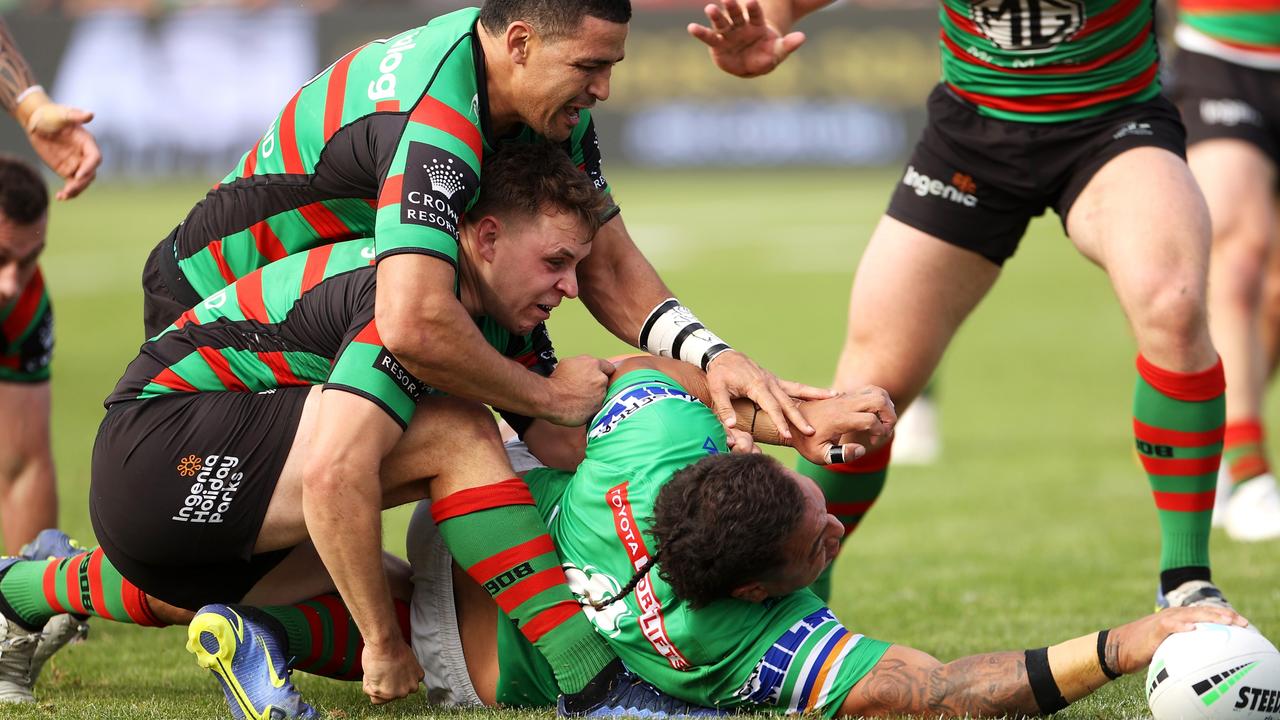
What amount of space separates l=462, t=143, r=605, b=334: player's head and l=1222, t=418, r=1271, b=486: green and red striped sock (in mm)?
4020

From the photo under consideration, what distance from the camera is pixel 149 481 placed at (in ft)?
13.8

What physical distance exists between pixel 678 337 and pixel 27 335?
293 cm

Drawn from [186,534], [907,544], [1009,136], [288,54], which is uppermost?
[1009,136]

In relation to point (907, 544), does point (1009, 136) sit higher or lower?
higher

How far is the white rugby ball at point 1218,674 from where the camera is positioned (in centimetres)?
357

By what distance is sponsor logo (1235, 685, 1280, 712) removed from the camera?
11.7 ft

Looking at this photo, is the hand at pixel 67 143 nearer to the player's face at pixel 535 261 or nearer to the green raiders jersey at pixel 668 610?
the player's face at pixel 535 261

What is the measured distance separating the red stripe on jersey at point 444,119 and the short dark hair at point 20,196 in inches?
91.0

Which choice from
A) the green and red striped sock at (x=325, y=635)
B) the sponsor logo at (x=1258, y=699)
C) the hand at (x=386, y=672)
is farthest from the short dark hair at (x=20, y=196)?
the sponsor logo at (x=1258, y=699)

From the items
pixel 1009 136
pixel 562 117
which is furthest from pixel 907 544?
pixel 562 117

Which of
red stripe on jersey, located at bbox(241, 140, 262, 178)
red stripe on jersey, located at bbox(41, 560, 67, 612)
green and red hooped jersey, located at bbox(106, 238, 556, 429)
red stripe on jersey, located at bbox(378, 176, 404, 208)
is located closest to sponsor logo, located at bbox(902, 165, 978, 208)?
green and red hooped jersey, located at bbox(106, 238, 556, 429)

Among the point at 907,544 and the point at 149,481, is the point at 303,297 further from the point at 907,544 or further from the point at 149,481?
the point at 907,544

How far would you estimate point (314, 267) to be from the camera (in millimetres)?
4312

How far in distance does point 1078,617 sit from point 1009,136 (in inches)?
68.6
